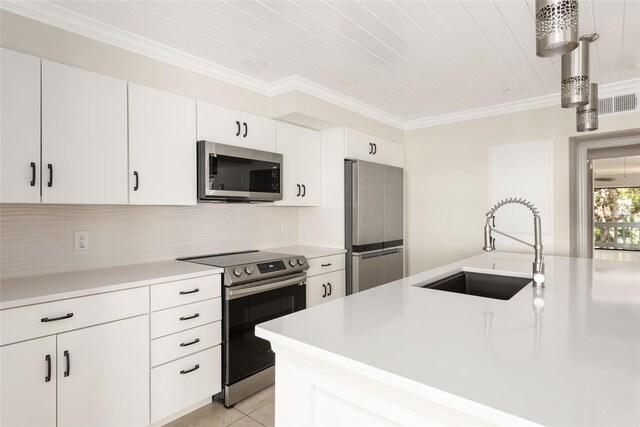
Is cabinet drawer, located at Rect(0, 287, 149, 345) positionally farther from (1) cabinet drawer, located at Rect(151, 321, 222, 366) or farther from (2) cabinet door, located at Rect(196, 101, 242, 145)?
(2) cabinet door, located at Rect(196, 101, 242, 145)

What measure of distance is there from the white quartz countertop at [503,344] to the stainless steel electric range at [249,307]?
3.66ft

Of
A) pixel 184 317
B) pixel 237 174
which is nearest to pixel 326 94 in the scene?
pixel 237 174

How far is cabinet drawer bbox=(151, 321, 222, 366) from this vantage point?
209cm

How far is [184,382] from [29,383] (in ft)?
2.64

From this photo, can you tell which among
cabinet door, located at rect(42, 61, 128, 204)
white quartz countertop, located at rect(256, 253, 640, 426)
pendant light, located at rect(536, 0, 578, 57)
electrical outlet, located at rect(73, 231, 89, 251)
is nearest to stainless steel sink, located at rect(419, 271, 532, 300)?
white quartz countertop, located at rect(256, 253, 640, 426)

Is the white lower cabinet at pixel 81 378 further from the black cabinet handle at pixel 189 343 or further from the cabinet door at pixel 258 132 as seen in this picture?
the cabinet door at pixel 258 132

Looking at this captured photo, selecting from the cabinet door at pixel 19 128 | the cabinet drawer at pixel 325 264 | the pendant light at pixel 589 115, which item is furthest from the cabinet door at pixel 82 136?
the pendant light at pixel 589 115

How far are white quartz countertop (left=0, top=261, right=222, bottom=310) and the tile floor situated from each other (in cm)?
91

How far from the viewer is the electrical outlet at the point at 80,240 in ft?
7.45

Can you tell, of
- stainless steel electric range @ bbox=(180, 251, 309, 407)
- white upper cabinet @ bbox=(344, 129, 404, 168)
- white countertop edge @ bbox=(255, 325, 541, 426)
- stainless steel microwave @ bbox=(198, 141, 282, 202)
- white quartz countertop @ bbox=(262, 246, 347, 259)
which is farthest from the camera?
white upper cabinet @ bbox=(344, 129, 404, 168)

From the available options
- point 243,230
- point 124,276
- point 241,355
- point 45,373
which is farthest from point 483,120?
point 45,373

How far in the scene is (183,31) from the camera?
226cm

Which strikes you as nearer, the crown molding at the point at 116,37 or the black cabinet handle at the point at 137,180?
the crown molding at the point at 116,37

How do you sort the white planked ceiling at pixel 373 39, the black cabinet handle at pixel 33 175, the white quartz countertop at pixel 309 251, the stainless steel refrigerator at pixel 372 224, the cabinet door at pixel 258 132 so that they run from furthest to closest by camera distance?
1. the stainless steel refrigerator at pixel 372 224
2. the white quartz countertop at pixel 309 251
3. the cabinet door at pixel 258 132
4. the white planked ceiling at pixel 373 39
5. the black cabinet handle at pixel 33 175
